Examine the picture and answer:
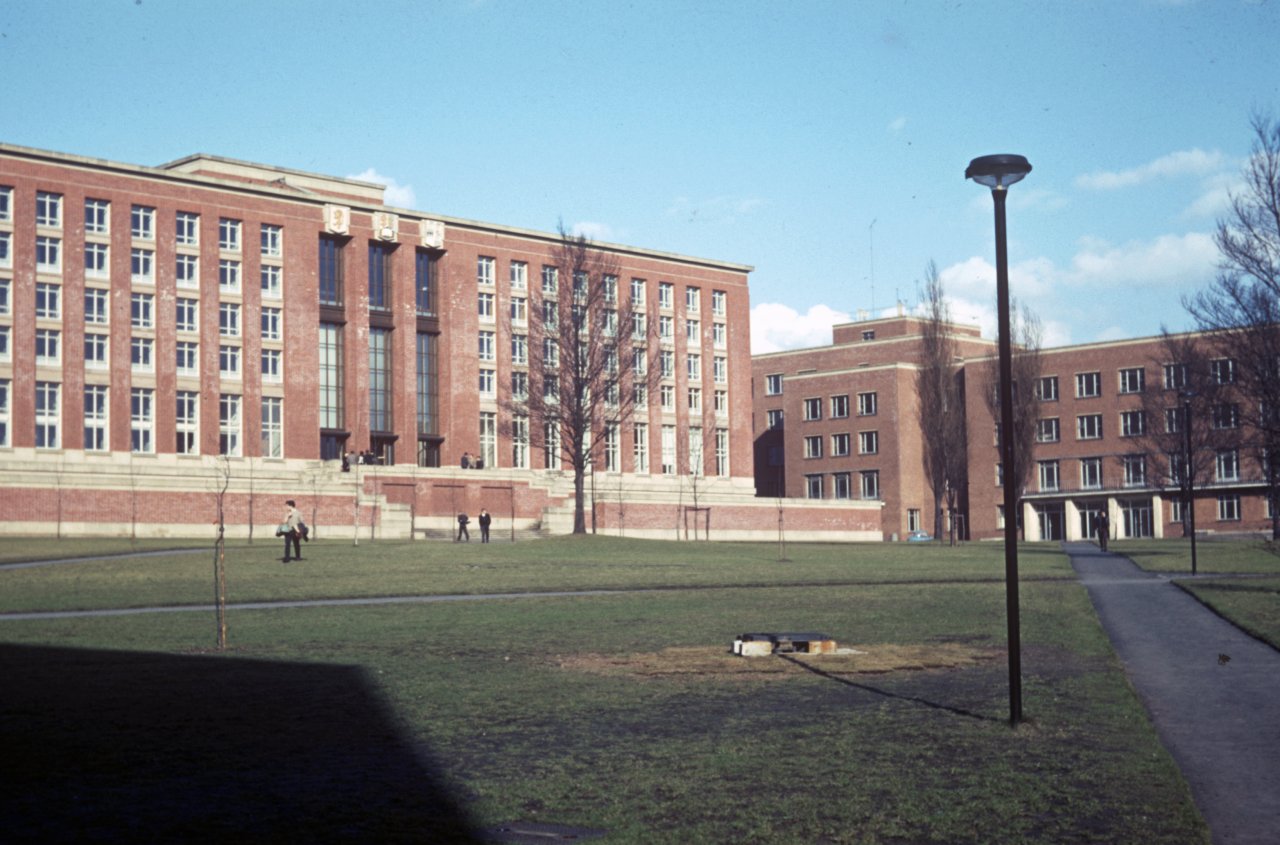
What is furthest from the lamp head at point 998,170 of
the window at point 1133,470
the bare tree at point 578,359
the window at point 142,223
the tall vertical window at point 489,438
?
the window at point 1133,470

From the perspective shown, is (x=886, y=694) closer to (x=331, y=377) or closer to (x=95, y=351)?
(x=95, y=351)

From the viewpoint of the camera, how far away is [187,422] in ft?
249

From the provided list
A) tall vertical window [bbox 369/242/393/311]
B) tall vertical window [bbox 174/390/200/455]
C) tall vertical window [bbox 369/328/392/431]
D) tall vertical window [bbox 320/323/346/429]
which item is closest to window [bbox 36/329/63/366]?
tall vertical window [bbox 174/390/200/455]

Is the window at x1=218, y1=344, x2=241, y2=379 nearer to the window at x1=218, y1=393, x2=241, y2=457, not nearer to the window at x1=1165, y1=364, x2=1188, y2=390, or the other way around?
the window at x1=218, y1=393, x2=241, y2=457

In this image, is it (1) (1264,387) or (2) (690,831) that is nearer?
(2) (690,831)

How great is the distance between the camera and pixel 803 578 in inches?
1500

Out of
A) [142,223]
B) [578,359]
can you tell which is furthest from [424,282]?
[578,359]

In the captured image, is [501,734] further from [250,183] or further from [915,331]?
[915,331]

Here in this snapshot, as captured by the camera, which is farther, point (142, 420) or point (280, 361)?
point (280, 361)

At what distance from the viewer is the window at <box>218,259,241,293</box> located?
77363mm

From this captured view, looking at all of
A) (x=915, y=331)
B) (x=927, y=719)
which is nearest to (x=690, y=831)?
(x=927, y=719)

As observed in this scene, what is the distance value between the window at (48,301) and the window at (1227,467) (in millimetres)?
68862

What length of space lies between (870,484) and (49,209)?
206 feet

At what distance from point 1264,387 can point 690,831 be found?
41684 mm
